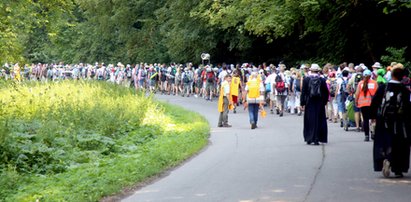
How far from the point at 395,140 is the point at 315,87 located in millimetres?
5946

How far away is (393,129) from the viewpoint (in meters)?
14.0

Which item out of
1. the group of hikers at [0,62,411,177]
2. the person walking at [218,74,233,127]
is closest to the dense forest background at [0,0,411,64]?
the group of hikers at [0,62,411,177]

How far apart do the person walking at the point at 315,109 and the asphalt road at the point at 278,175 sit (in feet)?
1.03

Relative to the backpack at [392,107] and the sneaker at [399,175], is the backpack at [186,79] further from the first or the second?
the sneaker at [399,175]

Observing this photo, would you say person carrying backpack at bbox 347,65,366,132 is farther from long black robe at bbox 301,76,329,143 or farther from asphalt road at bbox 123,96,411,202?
long black robe at bbox 301,76,329,143

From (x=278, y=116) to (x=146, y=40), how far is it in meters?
31.4

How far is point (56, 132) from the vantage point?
1945cm

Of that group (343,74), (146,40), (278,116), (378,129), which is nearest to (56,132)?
(378,129)

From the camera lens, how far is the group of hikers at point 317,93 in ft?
46.2

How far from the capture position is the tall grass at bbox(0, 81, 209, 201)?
13601mm

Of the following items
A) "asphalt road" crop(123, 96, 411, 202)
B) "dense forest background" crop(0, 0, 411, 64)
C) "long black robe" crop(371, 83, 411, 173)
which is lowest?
"asphalt road" crop(123, 96, 411, 202)

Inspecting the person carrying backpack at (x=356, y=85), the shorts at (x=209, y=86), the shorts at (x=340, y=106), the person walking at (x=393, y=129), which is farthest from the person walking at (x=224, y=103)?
the shorts at (x=209, y=86)

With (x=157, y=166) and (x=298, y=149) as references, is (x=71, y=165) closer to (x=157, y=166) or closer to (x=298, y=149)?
(x=157, y=166)

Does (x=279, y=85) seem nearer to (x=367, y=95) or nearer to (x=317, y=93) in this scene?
(x=367, y=95)
